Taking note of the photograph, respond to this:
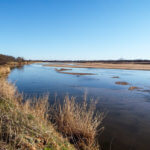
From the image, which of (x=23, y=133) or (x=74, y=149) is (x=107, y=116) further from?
(x=23, y=133)

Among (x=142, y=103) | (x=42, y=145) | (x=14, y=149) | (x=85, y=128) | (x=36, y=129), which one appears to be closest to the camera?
(x=14, y=149)

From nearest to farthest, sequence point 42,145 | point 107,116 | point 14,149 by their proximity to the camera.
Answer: point 14,149 < point 42,145 < point 107,116

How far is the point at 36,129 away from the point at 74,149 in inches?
59.8

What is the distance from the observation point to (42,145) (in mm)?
3004

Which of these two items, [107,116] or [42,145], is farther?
[107,116]

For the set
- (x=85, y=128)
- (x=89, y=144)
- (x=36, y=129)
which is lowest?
(x=89, y=144)

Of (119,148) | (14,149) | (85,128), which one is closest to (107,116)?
(119,148)

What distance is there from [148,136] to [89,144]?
10.6 feet

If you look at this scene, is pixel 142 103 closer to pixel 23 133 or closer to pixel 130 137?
pixel 130 137

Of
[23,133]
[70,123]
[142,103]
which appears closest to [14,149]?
[23,133]

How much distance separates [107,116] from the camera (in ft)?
22.9

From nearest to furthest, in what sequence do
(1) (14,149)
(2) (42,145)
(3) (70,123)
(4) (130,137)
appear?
(1) (14,149)
(2) (42,145)
(3) (70,123)
(4) (130,137)

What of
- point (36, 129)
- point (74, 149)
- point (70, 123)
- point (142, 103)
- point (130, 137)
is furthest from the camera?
point (142, 103)

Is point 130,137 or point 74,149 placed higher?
point 74,149
